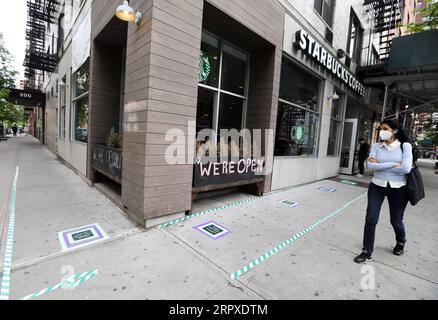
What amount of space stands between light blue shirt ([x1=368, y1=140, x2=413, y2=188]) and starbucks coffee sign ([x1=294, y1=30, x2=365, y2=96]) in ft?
15.0

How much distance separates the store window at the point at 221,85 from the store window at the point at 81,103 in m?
3.52

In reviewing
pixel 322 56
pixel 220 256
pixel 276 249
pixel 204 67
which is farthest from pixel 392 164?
pixel 322 56

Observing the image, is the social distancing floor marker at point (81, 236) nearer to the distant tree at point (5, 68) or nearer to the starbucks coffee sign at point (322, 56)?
the starbucks coffee sign at point (322, 56)

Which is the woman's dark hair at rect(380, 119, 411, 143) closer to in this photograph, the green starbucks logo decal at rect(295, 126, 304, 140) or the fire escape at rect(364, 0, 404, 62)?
the green starbucks logo decal at rect(295, 126, 304, 140)

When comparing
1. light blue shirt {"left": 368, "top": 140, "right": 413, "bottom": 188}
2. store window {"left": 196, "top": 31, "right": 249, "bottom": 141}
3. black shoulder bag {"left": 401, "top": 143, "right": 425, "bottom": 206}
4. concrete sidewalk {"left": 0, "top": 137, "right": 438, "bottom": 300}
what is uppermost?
store window {"left": 196, "top": 31, "right": 249, "bottom": 141}

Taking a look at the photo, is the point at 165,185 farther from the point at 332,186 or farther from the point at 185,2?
the point at 332,186

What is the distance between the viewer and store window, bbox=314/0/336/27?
25.3 feet

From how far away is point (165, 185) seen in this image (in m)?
3.71

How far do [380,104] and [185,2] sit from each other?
12.9 meters

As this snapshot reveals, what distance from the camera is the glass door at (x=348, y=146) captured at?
10502mm

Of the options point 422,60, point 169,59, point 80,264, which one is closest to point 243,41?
point 169,59

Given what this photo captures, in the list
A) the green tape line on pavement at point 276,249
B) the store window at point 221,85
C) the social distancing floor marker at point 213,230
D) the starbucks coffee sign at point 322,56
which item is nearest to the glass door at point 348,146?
the starbucks coffee sign at point 322,56

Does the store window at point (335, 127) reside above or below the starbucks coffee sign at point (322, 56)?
below

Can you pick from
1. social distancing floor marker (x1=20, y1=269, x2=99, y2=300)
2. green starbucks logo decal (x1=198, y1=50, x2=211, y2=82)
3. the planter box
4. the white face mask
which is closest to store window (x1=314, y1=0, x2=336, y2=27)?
green starbucks logo decal (x1=198, y1=50, x2=211, y2=82)
